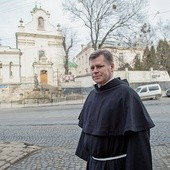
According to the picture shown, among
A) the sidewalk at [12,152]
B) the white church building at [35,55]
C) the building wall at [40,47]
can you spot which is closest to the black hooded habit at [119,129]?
the sidewalk at [12,152]

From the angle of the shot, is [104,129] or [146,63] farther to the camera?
[146,63]

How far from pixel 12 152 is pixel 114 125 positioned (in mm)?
5320

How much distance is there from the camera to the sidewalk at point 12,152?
20.7ft

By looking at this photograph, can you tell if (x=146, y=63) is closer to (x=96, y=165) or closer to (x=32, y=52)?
(x=32, y=52)

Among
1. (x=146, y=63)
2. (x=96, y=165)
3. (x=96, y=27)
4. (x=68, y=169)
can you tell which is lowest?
(x=68, y=169)

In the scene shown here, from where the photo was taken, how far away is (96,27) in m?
38.5

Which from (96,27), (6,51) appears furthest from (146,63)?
(6,51)

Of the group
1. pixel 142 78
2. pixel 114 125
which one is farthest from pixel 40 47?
pixel 114 125

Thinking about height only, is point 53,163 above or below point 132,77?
below

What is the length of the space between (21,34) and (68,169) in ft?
172

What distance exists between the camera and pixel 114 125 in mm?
2516

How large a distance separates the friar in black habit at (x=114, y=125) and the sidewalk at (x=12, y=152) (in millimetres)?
3852

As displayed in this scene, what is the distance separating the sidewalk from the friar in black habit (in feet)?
12.6

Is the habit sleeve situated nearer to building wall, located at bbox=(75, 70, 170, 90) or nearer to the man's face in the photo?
the man's face
